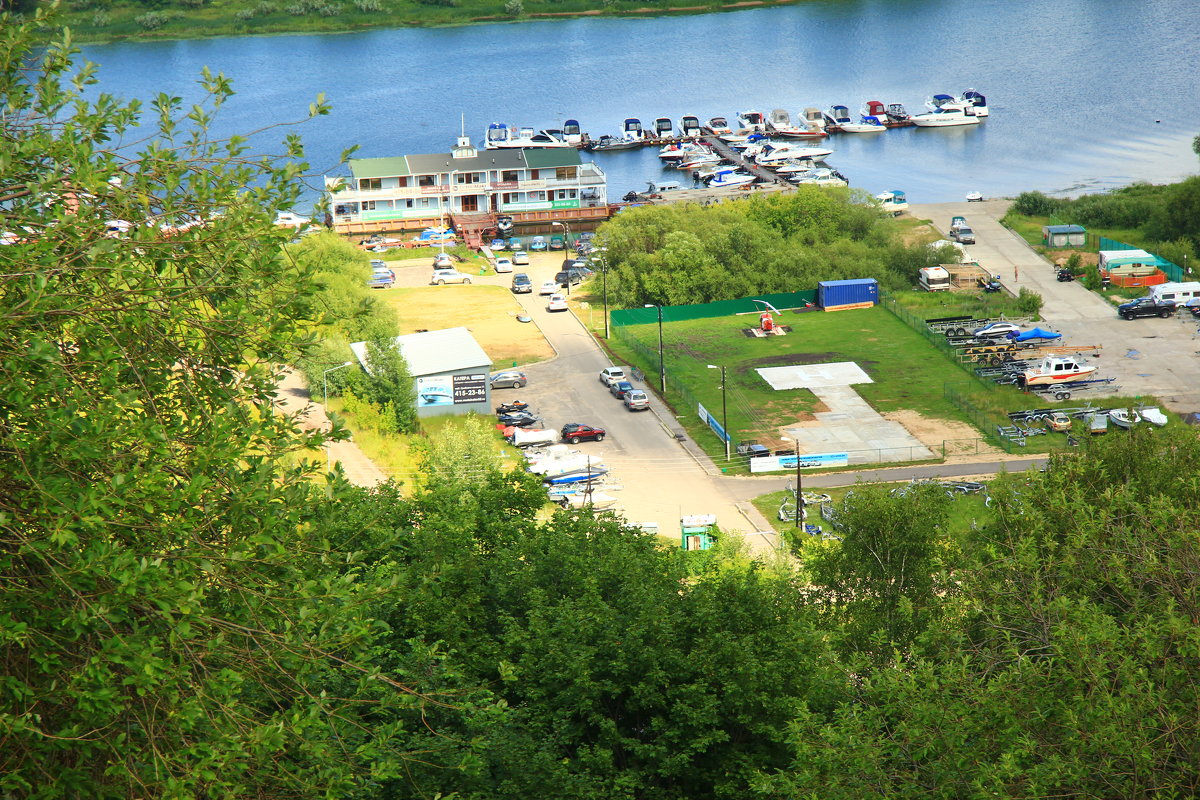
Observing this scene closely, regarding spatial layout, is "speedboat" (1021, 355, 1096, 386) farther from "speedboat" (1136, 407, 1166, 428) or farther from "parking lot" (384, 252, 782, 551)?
"parking lot" (384, 252, 782, 551)

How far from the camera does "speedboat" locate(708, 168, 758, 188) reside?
3477 inches

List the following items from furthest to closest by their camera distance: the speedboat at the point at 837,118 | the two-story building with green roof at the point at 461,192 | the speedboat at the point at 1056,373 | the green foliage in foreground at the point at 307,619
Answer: the speedboat at the point at 837,118 < the two-story building with green roof at the point at 461,192 < the speedboat at the point at 1056,373 < the green foliage in foreground at the point at 307,619

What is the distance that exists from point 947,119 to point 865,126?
7138 millimetres

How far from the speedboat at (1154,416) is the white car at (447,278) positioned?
124 feet

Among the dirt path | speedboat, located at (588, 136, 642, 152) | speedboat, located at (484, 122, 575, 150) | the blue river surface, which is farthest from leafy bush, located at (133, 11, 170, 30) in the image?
the dirt path

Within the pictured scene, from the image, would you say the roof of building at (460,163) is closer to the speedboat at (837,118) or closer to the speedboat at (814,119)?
the speedboat at (814,119)

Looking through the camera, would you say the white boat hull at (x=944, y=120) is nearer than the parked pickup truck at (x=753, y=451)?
No

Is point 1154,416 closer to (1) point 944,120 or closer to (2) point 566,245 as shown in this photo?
(2) point 566,245

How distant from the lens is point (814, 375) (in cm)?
5291

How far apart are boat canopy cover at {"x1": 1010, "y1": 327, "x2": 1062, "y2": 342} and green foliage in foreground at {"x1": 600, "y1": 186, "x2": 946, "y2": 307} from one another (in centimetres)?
1098

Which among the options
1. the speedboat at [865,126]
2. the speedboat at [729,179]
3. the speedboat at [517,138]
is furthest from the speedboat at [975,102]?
the speedboat at [517,138]

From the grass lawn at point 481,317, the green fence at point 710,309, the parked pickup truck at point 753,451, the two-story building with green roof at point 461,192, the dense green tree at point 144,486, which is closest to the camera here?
the dense green tree at point 144,486

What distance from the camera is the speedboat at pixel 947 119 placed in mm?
108000

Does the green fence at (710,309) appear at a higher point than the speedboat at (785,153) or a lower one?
lower
